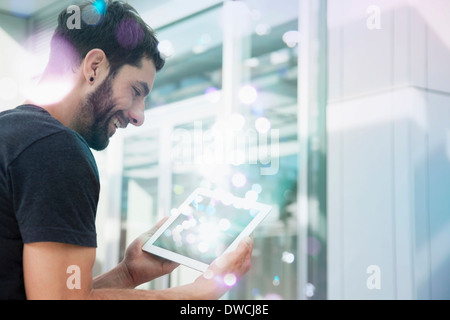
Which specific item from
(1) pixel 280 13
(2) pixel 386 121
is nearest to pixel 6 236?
(2) pixel 386 121

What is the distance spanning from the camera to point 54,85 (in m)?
0.88

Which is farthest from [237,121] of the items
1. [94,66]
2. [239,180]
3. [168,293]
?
[168,293]

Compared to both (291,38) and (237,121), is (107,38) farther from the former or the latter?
(237,121)

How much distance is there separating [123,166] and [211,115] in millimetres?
979

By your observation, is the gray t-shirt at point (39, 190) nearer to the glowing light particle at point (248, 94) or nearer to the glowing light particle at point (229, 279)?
the glowing light particle at point (229, 279)

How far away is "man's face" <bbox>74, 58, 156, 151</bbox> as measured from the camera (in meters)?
0.89

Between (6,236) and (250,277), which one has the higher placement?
(6,236)

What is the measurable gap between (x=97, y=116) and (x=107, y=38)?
147 mm

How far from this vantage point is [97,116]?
908mm

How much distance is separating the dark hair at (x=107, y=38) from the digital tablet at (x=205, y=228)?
287 millimetres

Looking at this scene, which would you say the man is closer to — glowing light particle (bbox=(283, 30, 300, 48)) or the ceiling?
glowing light particle (bbox=(283, 30, 300, 48))

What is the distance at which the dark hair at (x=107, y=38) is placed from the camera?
3.01 feet

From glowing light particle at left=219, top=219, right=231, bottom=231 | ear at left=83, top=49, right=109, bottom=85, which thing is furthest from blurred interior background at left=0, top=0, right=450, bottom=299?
ear at left=83, top=49, right=109, bottom=85
